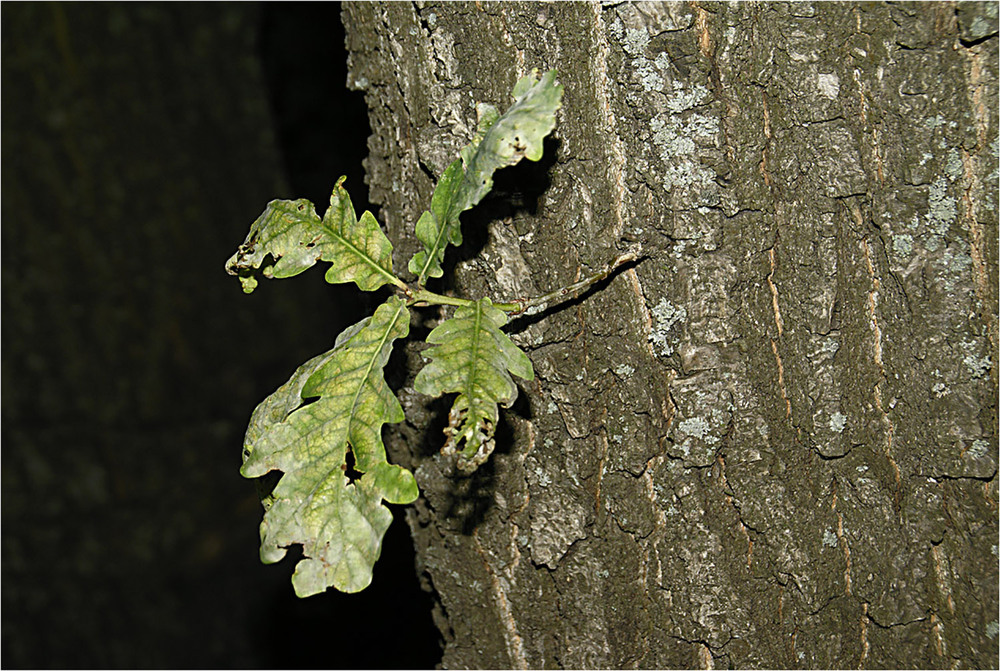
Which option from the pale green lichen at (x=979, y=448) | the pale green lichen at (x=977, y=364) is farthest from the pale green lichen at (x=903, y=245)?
the pale green lichen at (x=979, y=448)

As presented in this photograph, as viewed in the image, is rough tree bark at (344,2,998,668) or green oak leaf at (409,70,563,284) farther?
rough tree bark at (344,2,998,668)

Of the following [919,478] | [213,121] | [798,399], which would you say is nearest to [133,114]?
[213,121]

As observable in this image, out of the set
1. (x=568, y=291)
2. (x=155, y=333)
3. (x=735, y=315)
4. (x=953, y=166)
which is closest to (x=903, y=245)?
(x=953, y=166)

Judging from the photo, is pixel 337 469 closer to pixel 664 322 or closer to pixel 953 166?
pixel 664 322

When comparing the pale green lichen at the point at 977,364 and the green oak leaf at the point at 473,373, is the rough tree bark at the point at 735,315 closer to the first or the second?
the pale green lichen at the point at 977,364

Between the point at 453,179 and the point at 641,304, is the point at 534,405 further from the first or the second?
the point at 453,179

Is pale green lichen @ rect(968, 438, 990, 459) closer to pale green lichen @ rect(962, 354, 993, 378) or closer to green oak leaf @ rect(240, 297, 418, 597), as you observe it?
pale green lichen @ rect(962, 354, 993, 378)

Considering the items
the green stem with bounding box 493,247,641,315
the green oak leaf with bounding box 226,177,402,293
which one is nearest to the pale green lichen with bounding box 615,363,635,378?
the green stem with bounding box 493,247,641,315
